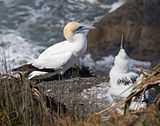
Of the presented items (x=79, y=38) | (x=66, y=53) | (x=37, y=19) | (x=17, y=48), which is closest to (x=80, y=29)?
(x=79, y=38)

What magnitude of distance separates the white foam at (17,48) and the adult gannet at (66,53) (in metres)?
5.38

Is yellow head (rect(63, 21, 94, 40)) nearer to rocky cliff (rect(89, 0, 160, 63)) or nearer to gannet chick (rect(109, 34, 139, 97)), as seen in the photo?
gannet chick (rect(109, 34, 139, 97))

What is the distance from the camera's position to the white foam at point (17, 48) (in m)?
15.9

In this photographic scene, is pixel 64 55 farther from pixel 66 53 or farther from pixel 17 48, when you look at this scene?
pixel 17 48

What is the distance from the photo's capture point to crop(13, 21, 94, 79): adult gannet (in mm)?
9492

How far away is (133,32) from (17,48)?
13.0 ft

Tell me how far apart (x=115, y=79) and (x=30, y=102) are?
1502 mm

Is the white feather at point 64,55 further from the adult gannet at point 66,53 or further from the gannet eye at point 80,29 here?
the gannet eye at point 80,29

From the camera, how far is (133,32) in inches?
588

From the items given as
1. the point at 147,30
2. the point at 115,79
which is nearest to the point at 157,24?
the point at 147,30

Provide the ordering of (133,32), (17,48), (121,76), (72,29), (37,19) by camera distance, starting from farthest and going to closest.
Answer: (37,19) < (17,48) < (133,32) < (72,29) < (121,76)

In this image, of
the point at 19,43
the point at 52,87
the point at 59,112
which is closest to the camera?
the point at 59,112

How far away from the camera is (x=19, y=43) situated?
17.7 m

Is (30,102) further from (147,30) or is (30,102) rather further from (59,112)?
(147,30)
